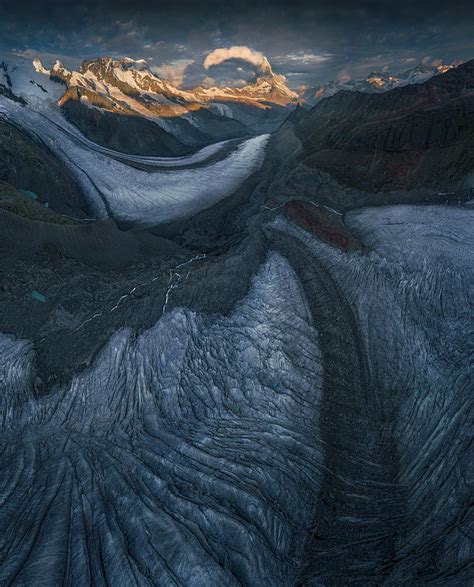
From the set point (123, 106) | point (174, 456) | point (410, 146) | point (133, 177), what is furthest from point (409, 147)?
point (123, 106)

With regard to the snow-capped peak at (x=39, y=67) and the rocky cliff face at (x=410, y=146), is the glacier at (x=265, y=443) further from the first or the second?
the snow-capped peak at (x=39, y=67)

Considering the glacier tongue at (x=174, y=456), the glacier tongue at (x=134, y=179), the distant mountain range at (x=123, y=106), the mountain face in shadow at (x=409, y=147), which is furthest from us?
the distant mountain range at (x=123, y=106)

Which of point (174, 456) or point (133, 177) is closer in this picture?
point (174, 456)

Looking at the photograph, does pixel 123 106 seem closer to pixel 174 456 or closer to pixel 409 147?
pixel 409 147

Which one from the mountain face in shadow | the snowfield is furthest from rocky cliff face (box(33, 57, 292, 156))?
the mountain face in shadow

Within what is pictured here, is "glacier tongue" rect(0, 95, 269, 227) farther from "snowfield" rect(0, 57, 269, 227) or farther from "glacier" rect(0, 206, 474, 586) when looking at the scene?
"glacier" rect(0, 206, 474, 586)

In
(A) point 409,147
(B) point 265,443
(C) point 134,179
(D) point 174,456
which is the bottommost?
(B) point 265,443

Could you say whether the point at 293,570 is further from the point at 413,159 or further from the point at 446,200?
the point at 413,159

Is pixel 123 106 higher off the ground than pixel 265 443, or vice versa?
pixel 123 106

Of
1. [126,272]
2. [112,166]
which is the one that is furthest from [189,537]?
[112,166]

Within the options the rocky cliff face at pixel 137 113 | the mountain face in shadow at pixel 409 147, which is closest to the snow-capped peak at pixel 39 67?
the rocky cliff face at pixel 137 113

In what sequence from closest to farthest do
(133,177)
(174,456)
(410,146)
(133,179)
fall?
(174,456)
(410,146)
(133,179)
(133,177)
